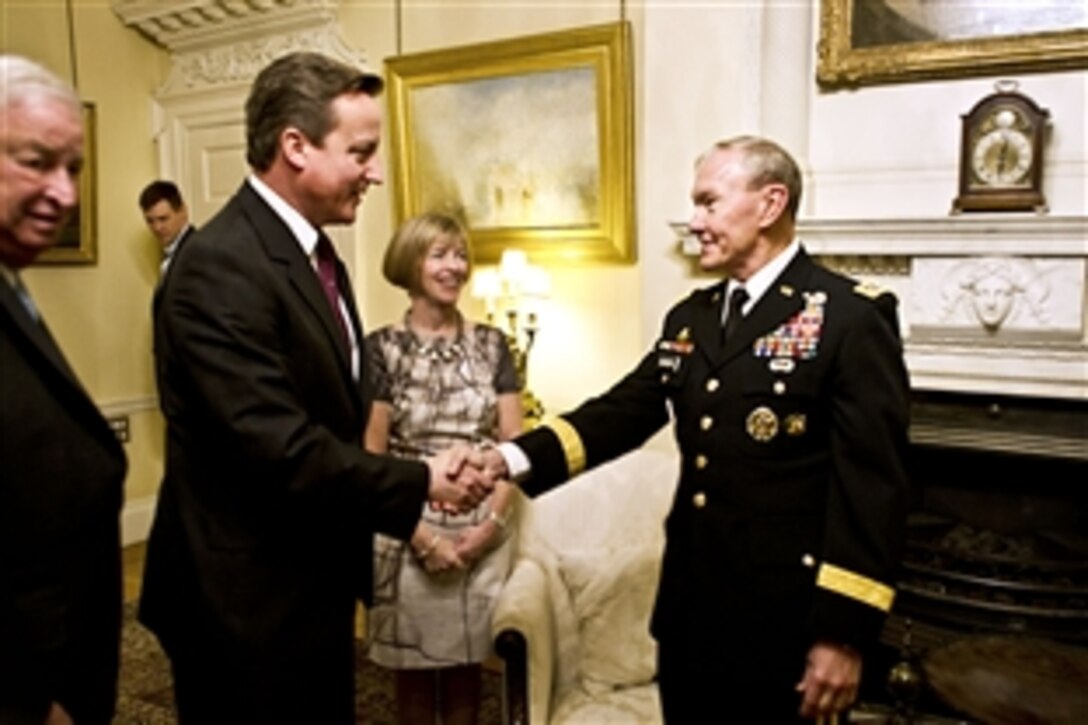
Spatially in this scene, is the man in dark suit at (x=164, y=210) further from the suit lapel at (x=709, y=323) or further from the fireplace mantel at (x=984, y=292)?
the suit lapel at (x=709, y=323)

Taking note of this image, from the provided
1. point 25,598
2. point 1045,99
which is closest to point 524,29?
point 1045,99

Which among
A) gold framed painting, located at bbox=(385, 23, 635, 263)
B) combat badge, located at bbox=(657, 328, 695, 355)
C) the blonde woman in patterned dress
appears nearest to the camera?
combat badge, located at bbox=(657, 328, 695, 355)

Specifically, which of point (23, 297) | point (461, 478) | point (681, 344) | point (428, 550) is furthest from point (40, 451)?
point (428, 550)

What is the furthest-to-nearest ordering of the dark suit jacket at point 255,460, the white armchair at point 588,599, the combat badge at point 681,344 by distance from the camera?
the white armchair at point 588,599 → the combat badge at point 681,344 → the dark suit jacket at point 255,460

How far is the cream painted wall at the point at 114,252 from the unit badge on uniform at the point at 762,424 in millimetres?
4131

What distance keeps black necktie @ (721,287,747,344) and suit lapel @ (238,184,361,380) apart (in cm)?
76

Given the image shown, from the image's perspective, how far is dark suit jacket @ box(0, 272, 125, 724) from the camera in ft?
3.55

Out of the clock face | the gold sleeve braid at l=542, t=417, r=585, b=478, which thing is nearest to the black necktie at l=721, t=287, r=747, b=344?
the gold sleeve braid at l=542, t=417, r=585, b=478

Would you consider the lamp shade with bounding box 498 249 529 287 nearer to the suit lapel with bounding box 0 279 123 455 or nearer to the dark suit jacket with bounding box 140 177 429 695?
the dark suit jacket with bounding box 140 177 429 695

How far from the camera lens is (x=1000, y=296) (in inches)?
112

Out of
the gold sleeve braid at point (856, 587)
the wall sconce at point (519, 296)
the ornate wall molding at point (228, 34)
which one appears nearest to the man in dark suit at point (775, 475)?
the gold sleeve braid at point (856, 587)

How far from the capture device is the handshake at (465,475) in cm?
192

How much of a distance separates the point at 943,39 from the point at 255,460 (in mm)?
2600

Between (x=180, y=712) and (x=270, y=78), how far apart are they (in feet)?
3.75
